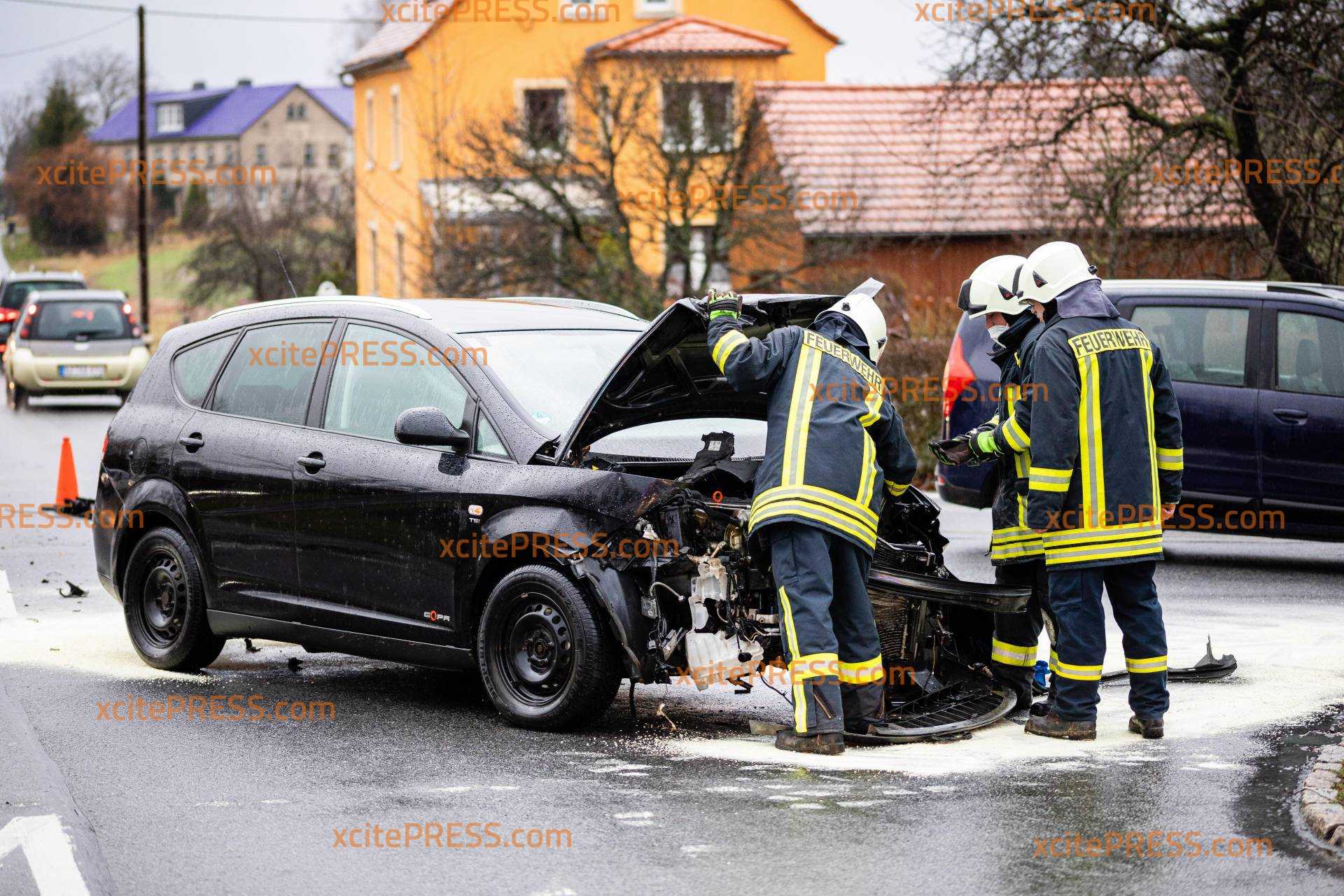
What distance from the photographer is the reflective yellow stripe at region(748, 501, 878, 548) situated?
21.2 feet

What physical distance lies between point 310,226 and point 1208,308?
46.1 metres

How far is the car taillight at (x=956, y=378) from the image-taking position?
11.7 metres

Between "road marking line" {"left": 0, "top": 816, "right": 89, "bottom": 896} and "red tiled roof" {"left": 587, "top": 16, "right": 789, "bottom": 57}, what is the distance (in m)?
28.9

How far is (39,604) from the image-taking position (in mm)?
10062

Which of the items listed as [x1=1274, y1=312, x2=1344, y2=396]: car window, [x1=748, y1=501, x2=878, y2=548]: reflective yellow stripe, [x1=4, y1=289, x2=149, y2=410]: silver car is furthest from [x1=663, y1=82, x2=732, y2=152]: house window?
[x1=748, y1=501, x2=878, y2=548]: reflective yellow stripe

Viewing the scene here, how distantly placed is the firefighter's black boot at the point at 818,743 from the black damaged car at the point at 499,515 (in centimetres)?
32

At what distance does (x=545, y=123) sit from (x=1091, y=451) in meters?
19.5

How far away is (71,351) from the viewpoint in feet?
86.0

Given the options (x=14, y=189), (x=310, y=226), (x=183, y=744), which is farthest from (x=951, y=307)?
(x=14, y=189)

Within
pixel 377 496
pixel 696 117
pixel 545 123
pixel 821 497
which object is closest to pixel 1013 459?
pixel 821 497

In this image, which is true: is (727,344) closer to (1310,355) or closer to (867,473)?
(867,473)

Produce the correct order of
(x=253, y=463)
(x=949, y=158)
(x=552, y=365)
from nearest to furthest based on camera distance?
1. (x=552, y=365)
2. (x=253, y=463)
3. (x=949, y=158)

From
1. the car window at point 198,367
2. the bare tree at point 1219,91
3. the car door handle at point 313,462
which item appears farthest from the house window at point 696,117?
the car door handle at point 313,462

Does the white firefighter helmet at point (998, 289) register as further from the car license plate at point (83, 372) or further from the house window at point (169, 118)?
the house window at point (169, 118)
